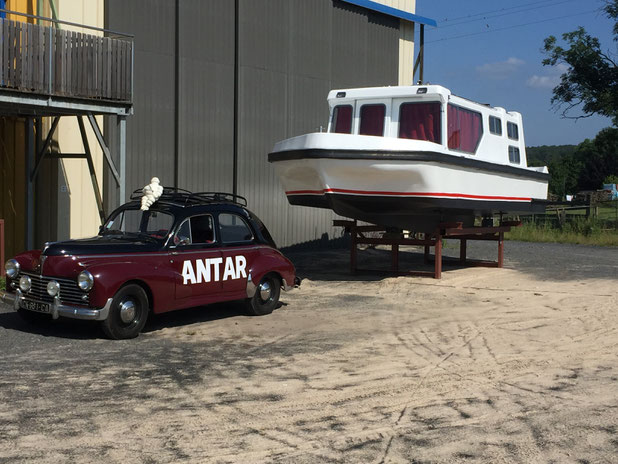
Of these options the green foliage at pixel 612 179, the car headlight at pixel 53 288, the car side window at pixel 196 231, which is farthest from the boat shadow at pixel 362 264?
the green foliage at pixel 612 179

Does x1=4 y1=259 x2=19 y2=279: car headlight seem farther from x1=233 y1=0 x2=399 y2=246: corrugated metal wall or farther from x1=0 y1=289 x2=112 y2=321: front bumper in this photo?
x1=233 y1=0 x2=399 y2=246: corrugated metal wall

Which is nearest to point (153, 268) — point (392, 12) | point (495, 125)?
point (495, 125)

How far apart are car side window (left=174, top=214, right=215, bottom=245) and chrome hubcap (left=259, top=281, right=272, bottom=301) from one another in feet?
3.88

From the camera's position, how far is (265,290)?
1085 cm

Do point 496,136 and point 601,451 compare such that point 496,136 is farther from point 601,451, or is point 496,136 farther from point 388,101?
point 601,451

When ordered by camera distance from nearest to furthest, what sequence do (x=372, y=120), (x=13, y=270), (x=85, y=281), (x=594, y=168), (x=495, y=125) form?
(x=85, y=281)
(x=13, y=270)
(x=372, y=120)
(x=495, y=125)
(x=594, y=168)

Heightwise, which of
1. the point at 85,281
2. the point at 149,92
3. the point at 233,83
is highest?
the point at 233,83

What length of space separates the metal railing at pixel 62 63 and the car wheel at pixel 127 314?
14.9 ft

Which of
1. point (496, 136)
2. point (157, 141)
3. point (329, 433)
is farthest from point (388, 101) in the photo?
point (329, 433)

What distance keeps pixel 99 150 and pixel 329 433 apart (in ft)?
36.1

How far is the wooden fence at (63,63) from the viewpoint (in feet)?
37.5

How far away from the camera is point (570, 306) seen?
11742mm

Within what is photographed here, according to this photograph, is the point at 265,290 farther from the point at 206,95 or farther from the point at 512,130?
the point at 512,130

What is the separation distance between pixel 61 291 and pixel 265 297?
3.17 metres
